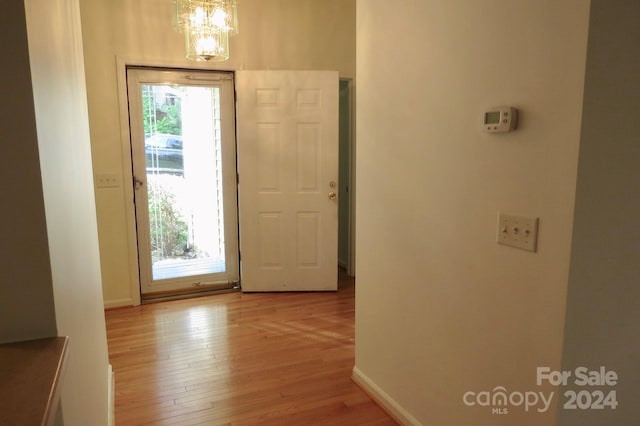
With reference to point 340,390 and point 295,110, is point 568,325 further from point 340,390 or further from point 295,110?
point 295,110

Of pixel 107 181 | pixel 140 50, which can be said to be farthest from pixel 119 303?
pixel 140 50

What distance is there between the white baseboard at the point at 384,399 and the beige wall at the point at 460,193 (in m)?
0.02

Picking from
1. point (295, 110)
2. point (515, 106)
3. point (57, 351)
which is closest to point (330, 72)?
point (295, 110)

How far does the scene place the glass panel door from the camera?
3758 mm

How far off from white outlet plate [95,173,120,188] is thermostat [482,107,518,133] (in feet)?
10.4

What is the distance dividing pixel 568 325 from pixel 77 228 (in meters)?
1.55

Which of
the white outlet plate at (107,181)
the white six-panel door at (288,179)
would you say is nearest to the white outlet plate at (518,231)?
the white six-panel door at (288,179)

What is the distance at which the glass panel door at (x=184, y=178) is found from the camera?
3.76 meters

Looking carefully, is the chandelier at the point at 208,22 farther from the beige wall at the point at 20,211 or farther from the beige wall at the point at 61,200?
the beige wall at the point at 20,211

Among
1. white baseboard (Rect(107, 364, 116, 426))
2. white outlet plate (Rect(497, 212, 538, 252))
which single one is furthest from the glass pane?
white outlet plate (Rect(497, 212, 538, 252))

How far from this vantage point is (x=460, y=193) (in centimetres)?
164

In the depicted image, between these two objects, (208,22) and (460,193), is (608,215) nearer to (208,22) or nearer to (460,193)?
(460,193)

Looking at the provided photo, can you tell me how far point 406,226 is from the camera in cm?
197

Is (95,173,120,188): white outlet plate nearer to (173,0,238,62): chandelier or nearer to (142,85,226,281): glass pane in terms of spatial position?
(142,85,226,281): glass pane
